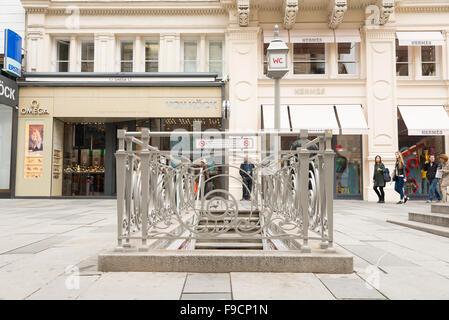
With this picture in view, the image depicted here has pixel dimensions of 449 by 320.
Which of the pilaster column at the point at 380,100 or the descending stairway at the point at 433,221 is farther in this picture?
the pilaster column at the point at 380,100

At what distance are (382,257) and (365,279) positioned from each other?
3.45 ft

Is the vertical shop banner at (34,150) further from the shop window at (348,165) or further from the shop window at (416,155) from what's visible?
the shop window at (416,155)

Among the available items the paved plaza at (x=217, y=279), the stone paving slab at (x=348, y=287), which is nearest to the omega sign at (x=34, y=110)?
the paved plaza at (x=217, y=279)

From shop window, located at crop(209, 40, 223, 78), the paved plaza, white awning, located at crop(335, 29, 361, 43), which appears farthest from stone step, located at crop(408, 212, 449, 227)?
shop window, located at crop(209, 40, 223, 78)

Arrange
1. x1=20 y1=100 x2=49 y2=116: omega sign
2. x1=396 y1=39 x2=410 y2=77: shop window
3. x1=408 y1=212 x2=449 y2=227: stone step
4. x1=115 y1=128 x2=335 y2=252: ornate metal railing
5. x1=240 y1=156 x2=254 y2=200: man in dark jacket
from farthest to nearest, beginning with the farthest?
x1=396 y1=39 x2=410 y2=77: shop window → x1=20 y1=100 x2=49 y2=116: omega sign → x1=408 y1=212 x2=449 y2=227: stone step → x1=240 y1=156 x2=254 y2=200: man in dark jacket → x1=115 y1=128 x2=335 y2=252: ornate metal railing

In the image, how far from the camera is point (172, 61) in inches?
568

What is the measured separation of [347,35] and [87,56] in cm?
1062

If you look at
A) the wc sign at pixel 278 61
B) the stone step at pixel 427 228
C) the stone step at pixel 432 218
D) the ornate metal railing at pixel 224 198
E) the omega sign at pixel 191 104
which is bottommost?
the stone step at pixel 427 228

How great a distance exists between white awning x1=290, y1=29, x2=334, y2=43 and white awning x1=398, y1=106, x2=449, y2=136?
404cm

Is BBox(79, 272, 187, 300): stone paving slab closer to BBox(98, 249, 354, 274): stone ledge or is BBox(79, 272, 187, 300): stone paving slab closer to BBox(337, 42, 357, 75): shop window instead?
BBox(98, 249, 354, 274): stone ledge

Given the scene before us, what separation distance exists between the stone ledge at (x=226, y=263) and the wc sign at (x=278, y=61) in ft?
18.5

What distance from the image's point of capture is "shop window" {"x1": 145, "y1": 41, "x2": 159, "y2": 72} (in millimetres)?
14766

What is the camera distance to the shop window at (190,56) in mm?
14844
